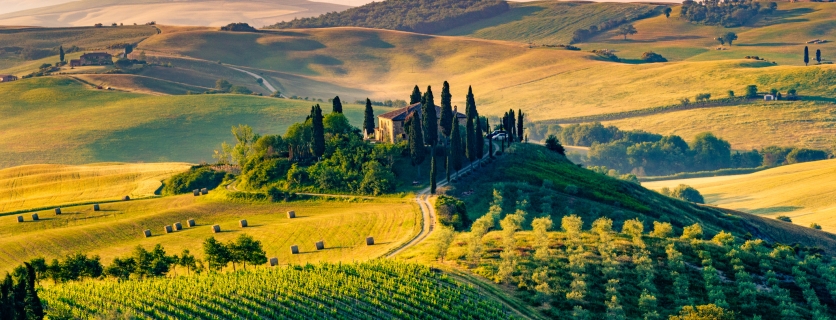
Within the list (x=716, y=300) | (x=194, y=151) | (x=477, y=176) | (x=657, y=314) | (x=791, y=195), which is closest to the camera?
(x=657, y=314)

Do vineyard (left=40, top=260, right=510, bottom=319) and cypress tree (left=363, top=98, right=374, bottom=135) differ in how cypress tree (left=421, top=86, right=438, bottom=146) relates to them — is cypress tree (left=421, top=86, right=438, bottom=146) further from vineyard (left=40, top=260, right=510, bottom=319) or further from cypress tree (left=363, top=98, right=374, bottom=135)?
vineyard (left=40, top=260, right=510, bottom=319)

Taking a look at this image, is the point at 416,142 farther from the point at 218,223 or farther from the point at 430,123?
the point at 218,223

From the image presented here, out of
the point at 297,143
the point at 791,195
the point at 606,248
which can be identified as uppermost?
the point at 297,143

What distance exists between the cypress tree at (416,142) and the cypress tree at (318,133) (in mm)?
12628

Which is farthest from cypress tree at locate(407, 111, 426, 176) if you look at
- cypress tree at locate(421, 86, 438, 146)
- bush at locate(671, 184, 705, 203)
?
bush at locate(671, 184, 705, 203)

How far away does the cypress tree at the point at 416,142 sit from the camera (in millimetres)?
114750

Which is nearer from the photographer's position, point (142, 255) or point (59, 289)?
point (59, 289)

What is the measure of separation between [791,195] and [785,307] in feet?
288

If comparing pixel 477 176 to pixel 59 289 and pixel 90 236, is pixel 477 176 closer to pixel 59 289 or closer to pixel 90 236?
pixel 90 236

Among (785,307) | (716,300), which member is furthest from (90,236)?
(785,307)

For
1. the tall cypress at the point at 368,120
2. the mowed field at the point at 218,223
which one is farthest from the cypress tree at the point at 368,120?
the mowed field at the point at 218,223

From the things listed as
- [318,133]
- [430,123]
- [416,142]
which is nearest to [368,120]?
[318,133]

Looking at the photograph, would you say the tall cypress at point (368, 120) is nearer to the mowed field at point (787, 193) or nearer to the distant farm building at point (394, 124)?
the distant farm building at point (394, 124)

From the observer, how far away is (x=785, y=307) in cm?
7800
